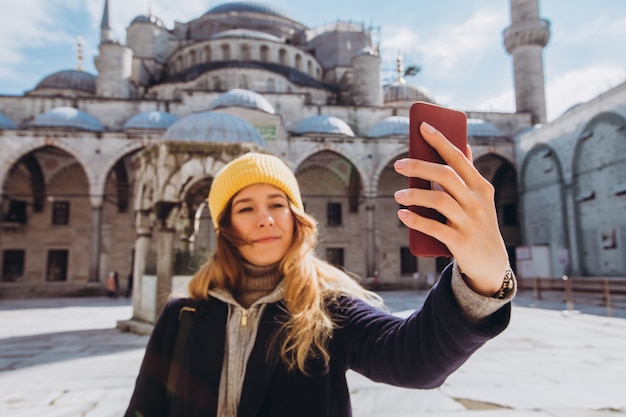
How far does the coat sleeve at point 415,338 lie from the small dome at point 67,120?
1850 cm

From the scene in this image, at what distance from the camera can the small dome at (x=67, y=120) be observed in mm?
16734

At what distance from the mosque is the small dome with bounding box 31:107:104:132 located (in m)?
0.06

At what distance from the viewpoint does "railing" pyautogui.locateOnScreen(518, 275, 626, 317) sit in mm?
9570

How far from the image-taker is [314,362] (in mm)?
1151

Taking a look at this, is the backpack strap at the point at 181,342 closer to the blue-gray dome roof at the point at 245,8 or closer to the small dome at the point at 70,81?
the small dome at the point at 70,81

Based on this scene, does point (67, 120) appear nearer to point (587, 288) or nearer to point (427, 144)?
point (587, 288)

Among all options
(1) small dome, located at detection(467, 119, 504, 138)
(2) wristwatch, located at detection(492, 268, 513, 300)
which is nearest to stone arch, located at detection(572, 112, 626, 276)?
(1) small dome, located at detection(467, 119, 504, 138)

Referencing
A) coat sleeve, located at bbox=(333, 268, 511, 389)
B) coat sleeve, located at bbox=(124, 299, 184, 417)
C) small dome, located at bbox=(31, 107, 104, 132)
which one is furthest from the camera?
small dome, located at bbox=(31, 107, 104, 132)

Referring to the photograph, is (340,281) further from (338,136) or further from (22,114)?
(22,114)

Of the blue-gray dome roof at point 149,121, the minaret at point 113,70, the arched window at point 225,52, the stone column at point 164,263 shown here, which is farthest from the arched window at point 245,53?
the stone column at point 164,263

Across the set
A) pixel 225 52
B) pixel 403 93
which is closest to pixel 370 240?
pixel 403 93

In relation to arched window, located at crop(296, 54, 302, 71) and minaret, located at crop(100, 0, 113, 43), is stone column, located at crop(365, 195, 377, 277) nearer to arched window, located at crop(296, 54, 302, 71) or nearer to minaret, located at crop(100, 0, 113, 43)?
arched window, located at crop(296, 54, 302, 71)

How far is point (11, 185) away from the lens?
1800 centimetres

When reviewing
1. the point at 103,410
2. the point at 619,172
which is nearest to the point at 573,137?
the point at 619,172
